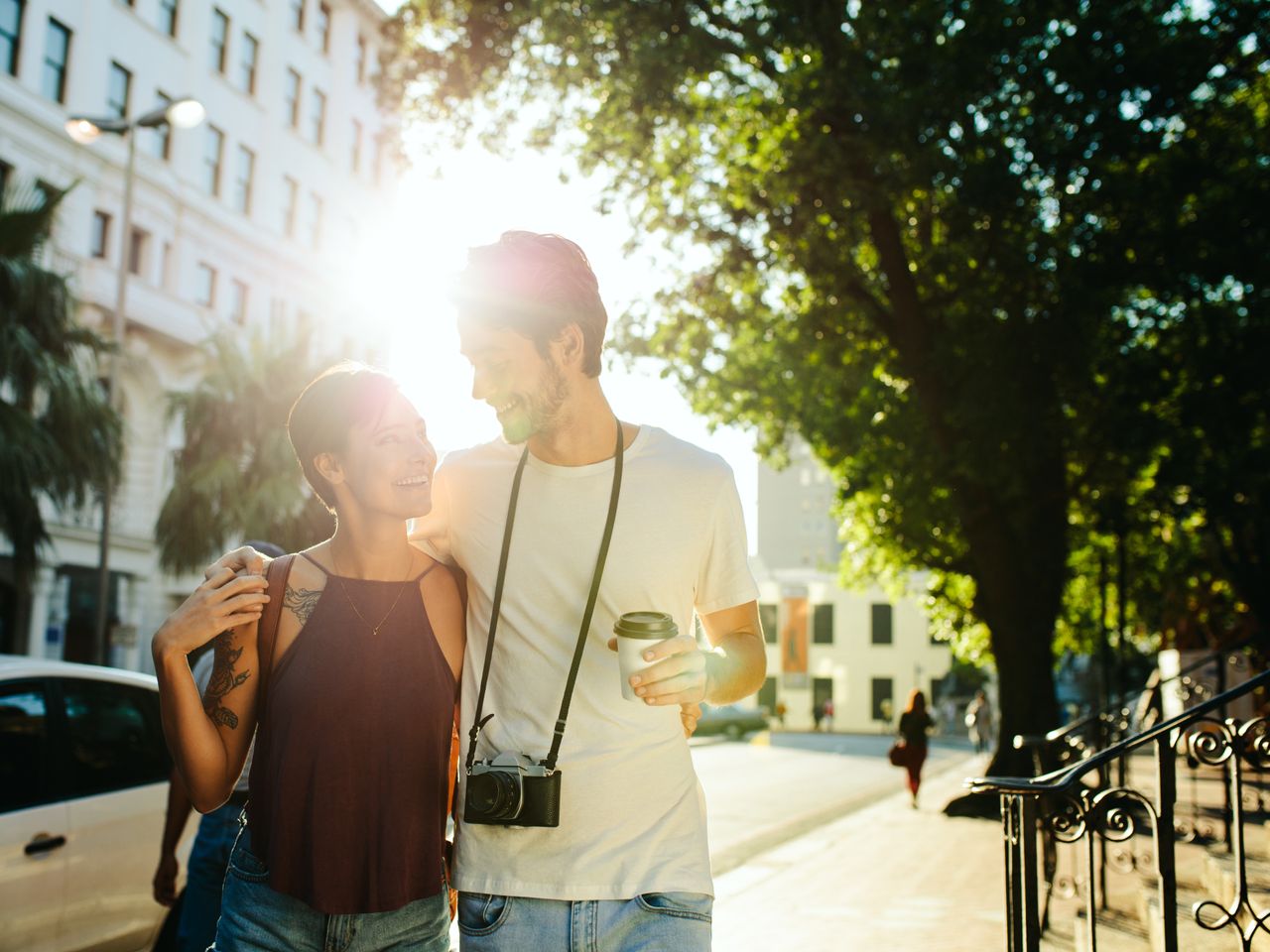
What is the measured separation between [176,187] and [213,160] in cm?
246

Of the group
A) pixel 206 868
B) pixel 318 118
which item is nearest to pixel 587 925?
pixel 206 868

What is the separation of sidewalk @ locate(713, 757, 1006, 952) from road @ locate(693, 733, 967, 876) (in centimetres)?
52

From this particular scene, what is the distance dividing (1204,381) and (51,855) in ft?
45.0

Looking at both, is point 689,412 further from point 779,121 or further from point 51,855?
point 51,855

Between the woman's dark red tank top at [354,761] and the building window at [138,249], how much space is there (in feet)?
108

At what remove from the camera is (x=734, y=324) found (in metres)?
18.6

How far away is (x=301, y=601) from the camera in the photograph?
2775mm

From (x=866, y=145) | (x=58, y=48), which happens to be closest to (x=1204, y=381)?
(x=866, y=145)

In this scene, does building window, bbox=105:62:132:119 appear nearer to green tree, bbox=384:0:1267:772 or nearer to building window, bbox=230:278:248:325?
building window, bbox=230:278:248:325

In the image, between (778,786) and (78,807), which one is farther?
(778,786)

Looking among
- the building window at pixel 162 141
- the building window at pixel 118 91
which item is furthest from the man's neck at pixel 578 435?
the building window at pixel 162 141

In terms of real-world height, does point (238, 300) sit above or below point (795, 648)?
above

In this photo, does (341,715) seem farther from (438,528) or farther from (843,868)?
(843,868)

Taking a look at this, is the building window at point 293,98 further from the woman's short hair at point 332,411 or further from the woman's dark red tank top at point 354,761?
the woman's dark red tank top at point 354,761
